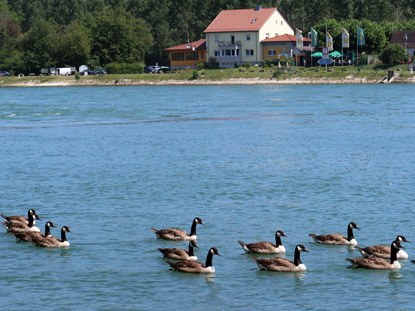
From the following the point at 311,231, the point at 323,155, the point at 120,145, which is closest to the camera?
the point at 311,231

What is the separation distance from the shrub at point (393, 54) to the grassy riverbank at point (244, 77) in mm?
1331

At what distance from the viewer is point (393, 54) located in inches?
4973

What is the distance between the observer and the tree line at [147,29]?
16025 cm

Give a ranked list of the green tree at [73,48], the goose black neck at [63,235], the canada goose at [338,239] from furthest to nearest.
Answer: the green tree at [73,48]
the goose black neck at [63,235]
the canada goose at [338,239]

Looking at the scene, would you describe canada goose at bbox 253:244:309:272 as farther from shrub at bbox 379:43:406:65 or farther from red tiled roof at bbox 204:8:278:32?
red tiled roof at bbox 204:8:278:32

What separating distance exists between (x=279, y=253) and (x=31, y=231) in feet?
28.7

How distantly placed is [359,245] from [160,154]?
2529 centimetres

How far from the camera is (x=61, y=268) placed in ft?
76.8

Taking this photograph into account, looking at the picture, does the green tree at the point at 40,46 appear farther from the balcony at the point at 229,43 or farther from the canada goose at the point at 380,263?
the canada goose at the point at 380,263

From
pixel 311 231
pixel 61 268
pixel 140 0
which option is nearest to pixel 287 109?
pixel 311 231

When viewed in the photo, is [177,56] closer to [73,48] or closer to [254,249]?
[73,48]

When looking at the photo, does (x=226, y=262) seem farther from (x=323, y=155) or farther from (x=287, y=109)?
(x=287, y=109)

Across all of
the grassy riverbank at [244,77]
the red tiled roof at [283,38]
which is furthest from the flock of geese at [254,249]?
the red tiled roof at [283,38]

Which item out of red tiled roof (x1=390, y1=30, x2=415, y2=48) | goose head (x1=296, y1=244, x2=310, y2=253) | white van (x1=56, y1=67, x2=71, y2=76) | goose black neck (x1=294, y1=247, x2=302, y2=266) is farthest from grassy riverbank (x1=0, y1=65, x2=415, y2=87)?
goose black neck (x1=294, y1=247, x2=302, y2=266)
